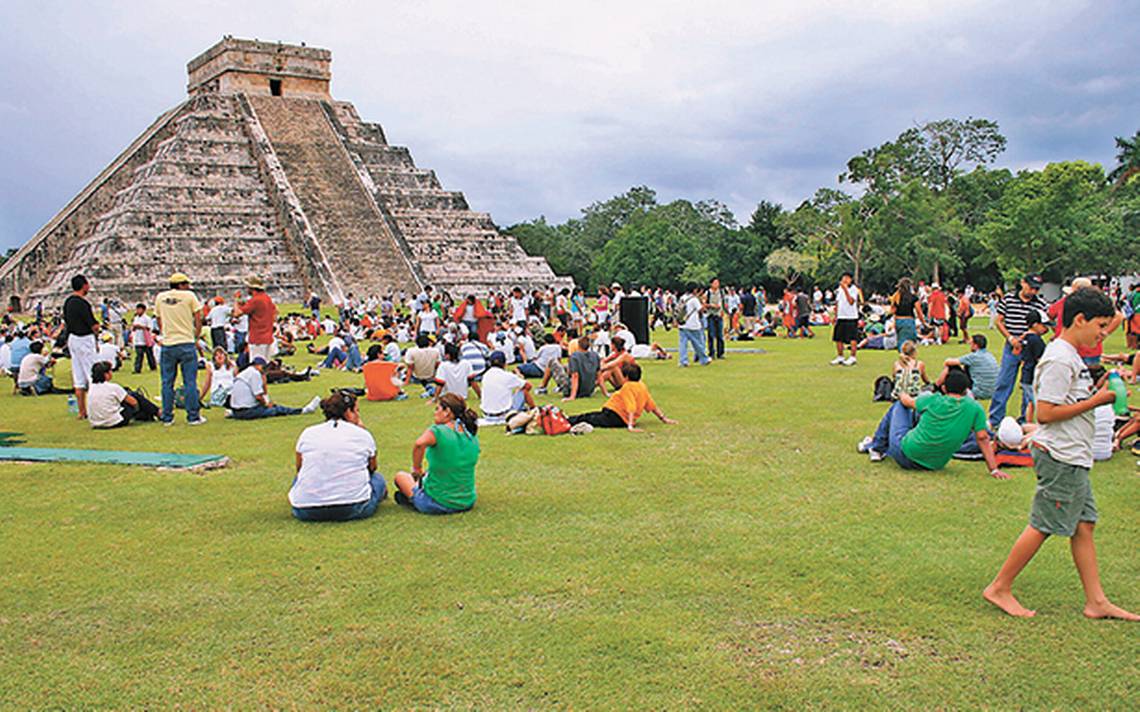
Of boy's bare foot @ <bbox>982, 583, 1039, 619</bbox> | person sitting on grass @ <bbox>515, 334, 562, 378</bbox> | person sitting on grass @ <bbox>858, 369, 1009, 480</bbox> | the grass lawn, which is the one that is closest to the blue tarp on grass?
the grass lawn

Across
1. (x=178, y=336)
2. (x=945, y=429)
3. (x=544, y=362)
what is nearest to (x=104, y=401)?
(x=178, y=336)

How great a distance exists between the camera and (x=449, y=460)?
6.11 meters

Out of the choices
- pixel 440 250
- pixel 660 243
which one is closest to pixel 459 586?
pixel 440 250

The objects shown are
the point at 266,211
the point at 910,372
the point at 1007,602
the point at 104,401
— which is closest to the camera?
the point at 1007,602

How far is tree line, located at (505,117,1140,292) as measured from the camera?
36.7 metres

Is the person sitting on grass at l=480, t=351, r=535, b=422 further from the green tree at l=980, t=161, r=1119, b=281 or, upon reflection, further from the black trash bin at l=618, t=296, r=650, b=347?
the green tree at l=980, t=161, r=1119, b=281

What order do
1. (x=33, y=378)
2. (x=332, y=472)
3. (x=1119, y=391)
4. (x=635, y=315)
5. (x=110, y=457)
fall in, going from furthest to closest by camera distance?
(x=635, y=315), (x=33, y=378), (x=110, y=457), (x=1119, y=391), (x=332, y=472)

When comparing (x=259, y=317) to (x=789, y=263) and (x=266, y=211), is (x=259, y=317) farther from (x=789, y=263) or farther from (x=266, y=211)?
(x=789, y=263)

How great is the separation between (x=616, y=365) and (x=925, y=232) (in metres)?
39.4

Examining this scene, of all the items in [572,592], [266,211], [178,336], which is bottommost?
[572,592]

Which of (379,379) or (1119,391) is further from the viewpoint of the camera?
(379,379)

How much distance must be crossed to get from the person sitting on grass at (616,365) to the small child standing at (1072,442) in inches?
244

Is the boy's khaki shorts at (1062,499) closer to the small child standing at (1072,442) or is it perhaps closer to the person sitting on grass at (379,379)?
the small child standing at (1072,442)

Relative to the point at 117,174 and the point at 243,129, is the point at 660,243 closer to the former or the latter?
the point at 243,129
